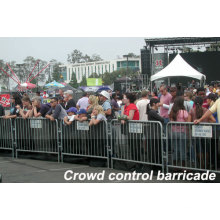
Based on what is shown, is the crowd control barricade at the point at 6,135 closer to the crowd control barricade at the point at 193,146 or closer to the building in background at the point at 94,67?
the crowd control barricade at the point at 193,146

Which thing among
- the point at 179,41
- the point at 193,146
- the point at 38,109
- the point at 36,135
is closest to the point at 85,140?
the point at 36,135

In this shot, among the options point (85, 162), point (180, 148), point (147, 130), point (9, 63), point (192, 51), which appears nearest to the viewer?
point (180, 148)

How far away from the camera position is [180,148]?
8.07 m

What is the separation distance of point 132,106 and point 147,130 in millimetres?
933

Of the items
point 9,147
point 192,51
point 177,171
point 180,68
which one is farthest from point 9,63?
point 177,171

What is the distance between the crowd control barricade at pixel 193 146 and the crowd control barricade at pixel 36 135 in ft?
12.0

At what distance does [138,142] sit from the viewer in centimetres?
883

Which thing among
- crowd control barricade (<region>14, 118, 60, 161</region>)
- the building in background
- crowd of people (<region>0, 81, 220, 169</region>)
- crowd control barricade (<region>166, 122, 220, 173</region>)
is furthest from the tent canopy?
the building in background

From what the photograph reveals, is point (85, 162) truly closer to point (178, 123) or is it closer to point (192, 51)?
point (178, 123)

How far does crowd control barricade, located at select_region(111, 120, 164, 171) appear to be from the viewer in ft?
27.7

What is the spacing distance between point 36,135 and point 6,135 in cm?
138

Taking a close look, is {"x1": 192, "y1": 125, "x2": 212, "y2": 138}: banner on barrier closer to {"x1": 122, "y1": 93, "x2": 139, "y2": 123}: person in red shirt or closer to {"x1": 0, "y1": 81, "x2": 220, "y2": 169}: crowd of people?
{"x1": 0, "y1": 81, "x2": 220, "y2": 169}: crowd of people

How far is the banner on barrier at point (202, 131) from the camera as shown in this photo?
299 inches

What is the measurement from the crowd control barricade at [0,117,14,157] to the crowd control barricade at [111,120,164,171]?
390 cm
